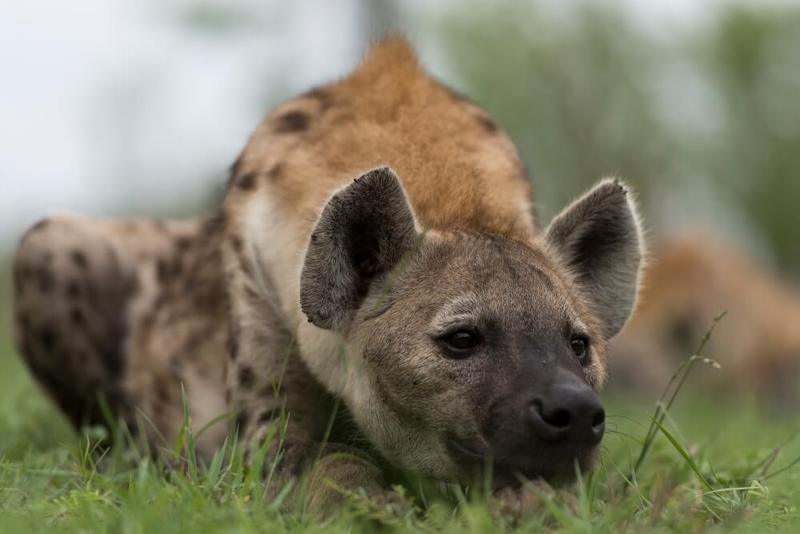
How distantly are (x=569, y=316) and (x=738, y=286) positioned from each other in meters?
10.6

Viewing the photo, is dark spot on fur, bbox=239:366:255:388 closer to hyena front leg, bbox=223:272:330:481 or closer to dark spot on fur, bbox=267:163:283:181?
hyena front leg, bbox=223:272:330:481

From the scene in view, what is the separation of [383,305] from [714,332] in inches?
382

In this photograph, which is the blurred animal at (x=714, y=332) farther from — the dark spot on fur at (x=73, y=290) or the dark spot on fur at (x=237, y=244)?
the dark spot on fur at (x=237, y=244)

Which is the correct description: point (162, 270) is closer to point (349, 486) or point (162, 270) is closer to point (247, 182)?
point (247, 182)

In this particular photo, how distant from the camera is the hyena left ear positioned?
14.2 feet

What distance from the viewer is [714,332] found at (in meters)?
13.0

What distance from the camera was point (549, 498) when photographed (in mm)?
3203

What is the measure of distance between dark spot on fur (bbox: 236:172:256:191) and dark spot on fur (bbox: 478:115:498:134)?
3.09ft

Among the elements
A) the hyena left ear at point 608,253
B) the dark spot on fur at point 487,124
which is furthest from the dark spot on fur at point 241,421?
the dark spot on fur at point 487,124

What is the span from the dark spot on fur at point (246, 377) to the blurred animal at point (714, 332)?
857 cm

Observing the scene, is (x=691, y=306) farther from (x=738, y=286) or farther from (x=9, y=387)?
(x=9, y=387)

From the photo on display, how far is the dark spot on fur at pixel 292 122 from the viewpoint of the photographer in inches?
197

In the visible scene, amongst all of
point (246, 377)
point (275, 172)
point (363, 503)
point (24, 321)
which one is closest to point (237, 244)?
point (275, 172)

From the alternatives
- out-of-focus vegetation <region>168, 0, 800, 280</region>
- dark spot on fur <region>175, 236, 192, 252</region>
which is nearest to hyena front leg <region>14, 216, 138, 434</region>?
dark spot on fur <region>175, 236, 192, 252</region>
